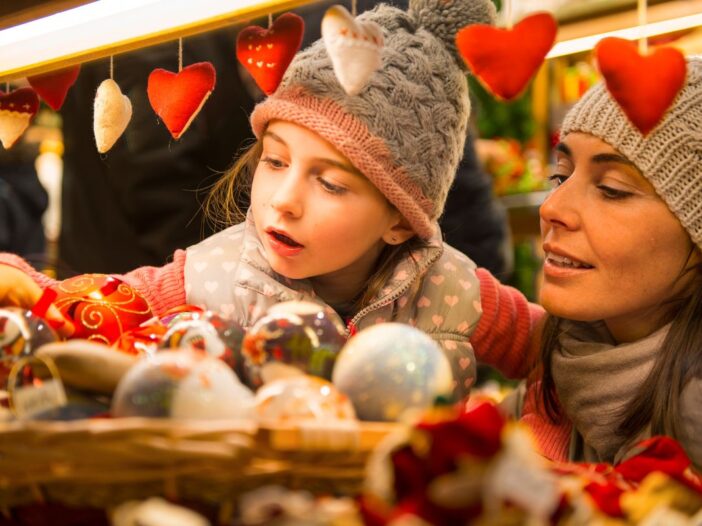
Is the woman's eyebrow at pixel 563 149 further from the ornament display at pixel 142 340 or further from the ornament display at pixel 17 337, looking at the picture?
the ornament display at pixel 17 337

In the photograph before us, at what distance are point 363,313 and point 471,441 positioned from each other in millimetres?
839

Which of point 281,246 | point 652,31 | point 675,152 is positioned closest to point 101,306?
point 281,246

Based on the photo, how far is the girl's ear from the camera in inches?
61.1

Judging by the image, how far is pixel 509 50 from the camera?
3.40 ft

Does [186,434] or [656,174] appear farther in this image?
[656,174]

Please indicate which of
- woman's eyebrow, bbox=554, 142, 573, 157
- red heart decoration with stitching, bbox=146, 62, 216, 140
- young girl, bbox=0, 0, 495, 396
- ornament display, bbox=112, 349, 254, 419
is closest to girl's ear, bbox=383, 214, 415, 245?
young girl, bbox=0, 0, 495, 396

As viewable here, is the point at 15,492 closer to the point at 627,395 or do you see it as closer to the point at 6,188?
the point at 627,395

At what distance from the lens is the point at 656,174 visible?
133 centimetres

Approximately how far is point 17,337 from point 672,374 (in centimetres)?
92

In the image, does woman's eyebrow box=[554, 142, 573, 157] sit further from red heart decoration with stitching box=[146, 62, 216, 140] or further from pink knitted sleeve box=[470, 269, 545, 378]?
red heart decoration with stitching box=[146, 62, 216, 140]

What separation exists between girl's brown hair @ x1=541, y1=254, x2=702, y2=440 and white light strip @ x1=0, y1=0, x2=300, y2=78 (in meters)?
0.77

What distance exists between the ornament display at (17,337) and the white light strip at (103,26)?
1.28 feet

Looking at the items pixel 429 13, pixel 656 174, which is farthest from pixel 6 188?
pixel 656 174

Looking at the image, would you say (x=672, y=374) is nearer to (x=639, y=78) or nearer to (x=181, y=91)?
(x=639, y=78)
